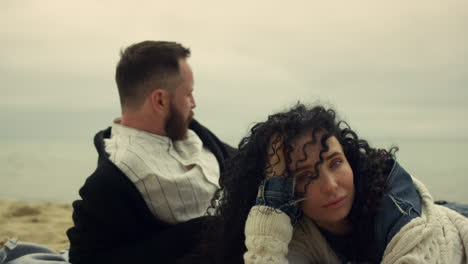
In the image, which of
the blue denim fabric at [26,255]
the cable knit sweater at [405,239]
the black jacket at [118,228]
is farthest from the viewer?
the blue denim fabric at [26,255]

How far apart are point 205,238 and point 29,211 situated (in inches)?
167

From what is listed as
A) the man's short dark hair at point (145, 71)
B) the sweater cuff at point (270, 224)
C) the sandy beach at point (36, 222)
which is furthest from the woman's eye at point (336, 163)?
the sandy beach at point (36, 222)

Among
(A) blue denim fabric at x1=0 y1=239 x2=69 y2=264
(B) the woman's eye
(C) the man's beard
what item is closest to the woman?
(B) the woman's eye

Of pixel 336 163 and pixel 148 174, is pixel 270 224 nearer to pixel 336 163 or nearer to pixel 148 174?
pixel 336 163

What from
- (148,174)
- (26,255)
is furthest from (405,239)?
(26,255)

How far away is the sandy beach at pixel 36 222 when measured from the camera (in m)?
4.96

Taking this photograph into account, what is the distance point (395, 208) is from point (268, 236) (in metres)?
0.57

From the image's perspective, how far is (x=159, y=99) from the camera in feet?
11.5

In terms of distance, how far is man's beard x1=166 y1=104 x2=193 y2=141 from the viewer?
11.5 feet

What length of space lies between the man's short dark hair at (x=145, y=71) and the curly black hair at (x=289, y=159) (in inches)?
45.8

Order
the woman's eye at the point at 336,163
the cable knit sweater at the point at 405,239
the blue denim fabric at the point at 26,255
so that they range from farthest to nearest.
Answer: the blue denim fabric at the point at 26,255 < the woman's eye at the point at 336,163 < the cable knit sweater at the point at 405,239

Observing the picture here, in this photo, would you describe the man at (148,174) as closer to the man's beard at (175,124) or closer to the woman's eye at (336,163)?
the man's beard at (175,124)

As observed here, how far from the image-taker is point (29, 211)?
20.9 feet

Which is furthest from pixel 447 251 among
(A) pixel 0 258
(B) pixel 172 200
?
(A) pixel 0 258
